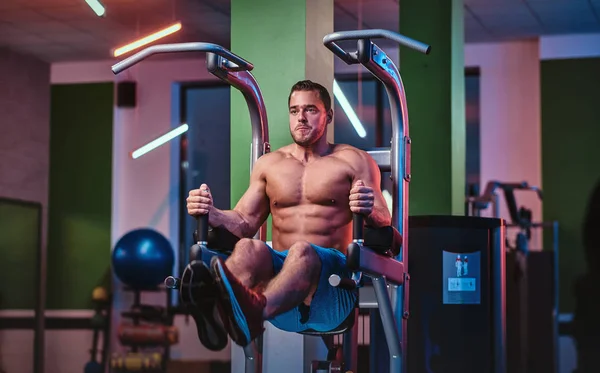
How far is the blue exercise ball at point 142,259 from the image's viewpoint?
7.61m

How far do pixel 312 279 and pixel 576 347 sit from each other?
561cm

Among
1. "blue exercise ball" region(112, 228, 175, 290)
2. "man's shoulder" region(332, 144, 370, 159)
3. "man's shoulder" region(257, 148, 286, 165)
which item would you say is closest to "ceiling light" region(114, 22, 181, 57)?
"man's shoulder" region(257, 148, 286, 165)

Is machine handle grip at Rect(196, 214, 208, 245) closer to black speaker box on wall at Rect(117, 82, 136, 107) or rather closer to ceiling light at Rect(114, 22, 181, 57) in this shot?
ceiling light at Rect(114, 22, 181, 57)

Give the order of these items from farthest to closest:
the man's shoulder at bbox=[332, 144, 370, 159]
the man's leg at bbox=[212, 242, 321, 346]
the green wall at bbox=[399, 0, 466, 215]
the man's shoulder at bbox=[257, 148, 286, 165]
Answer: the green wall at bbox=[399, 0, 466, 215] < the man's shoulder at bbox=[257, 148, 286, 165] < the man's shoulder at bbox=[332, 144, 370, 159] < the man's leg at bbox=[212, 242, 321, 346]

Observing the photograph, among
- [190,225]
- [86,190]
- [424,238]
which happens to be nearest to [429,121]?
[424,238]

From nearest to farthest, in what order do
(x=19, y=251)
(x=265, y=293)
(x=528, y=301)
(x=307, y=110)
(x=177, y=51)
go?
(x=265, y=293)
(x=177, y=51)
(x=307, y=110)
(x=528, y=301)
(x=19, y=251)

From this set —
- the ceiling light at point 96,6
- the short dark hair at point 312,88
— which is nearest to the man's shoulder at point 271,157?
the short dark hair at point 312,88

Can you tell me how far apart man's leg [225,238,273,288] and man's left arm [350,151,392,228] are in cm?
32

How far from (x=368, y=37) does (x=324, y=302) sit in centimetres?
89

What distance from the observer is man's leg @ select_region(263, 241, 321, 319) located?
2621mm

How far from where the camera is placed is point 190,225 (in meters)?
9.23

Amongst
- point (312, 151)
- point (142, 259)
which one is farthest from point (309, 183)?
point (142, 259)

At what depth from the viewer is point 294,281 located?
2.68m

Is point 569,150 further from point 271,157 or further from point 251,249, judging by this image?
point 251,249
